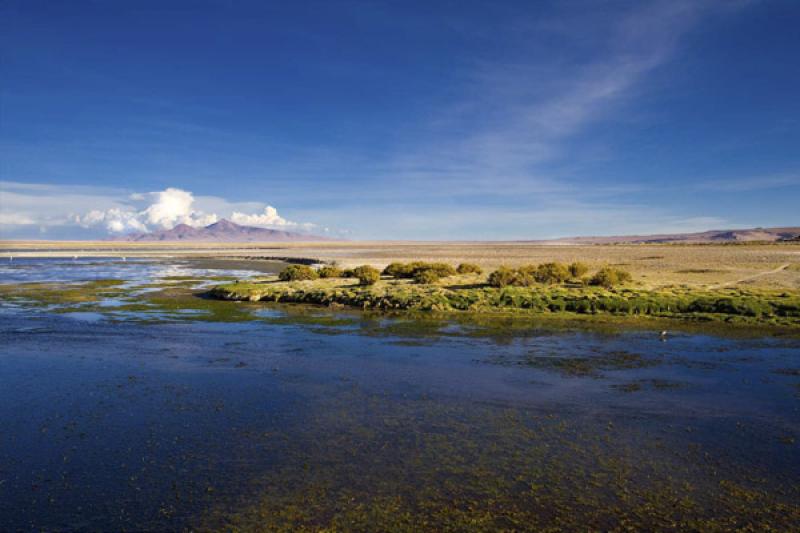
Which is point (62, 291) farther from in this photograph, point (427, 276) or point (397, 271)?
point (427, 276)

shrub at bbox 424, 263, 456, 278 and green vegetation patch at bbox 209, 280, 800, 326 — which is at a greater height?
shrub at bbox 424, 263, 456, 278

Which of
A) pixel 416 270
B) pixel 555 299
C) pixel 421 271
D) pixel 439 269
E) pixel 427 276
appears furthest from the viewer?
pixel 416 270

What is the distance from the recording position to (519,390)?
13547 mm

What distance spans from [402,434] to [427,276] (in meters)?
26.9

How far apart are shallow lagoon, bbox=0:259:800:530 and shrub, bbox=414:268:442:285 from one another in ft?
57.0

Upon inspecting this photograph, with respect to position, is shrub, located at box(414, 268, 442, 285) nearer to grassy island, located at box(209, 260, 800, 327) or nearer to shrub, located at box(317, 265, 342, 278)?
grassy island, located at box(209, 260, 800, 327)

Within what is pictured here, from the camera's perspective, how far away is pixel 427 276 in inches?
1468

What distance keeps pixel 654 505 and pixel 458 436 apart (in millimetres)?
3760

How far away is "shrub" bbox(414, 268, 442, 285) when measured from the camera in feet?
121

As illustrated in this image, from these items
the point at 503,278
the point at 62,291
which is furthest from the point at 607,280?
the point at 62,291

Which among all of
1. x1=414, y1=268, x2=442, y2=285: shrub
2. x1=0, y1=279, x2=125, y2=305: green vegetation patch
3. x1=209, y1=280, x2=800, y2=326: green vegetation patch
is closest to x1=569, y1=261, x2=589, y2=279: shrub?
x1=209, y1=280, x2=800, y2=326: green vegetation patch

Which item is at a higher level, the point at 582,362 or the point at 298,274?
the point at 298,274

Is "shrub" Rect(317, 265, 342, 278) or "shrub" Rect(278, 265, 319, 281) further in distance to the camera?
"shrub" Rect(317, 265, 342, 278)

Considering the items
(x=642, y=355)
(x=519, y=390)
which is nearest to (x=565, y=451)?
(x=519, y=390)
